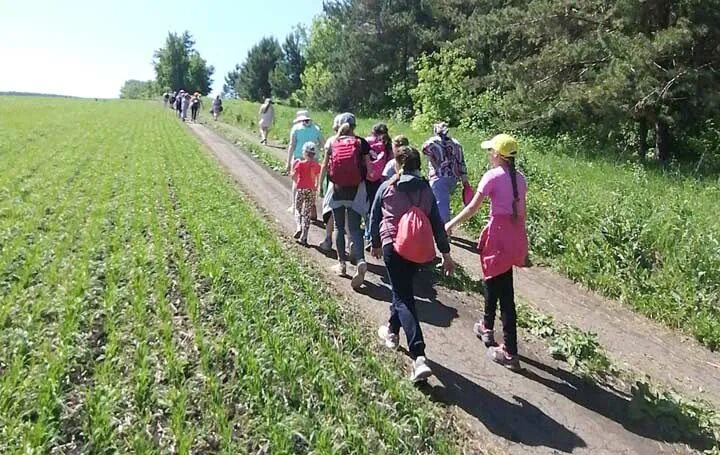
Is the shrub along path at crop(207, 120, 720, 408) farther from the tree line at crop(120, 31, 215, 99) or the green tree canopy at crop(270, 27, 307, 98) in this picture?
the tree line at crop(120, 31, 215, 99)

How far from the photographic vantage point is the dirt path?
3.86 m

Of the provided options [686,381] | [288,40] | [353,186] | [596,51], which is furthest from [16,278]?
[288,40]

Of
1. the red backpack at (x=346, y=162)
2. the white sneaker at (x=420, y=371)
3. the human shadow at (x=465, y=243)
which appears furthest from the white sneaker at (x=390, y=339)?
the human shadow at (x=465, y=243)

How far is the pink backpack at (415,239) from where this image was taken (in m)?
4.42

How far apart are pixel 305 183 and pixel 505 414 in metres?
4.90

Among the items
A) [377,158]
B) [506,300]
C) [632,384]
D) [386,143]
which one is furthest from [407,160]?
[386,143]

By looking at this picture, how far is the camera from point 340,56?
39.0 metres

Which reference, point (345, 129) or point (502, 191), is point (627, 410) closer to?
point (502, 191)

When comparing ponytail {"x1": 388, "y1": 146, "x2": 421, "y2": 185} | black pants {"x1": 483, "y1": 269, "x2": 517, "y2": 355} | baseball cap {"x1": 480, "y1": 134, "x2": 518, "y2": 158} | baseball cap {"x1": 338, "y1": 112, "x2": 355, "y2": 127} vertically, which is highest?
baseball cap {"x1": 338, "y1": 112, "x2": 355, "y2": 127}

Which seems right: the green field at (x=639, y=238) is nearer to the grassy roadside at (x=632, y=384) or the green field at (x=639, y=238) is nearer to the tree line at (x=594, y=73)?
the grassy roadside at (x=632, y=384)

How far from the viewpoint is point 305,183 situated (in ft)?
26.8

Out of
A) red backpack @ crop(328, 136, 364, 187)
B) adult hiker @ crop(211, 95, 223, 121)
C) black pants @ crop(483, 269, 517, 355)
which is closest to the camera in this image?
black pants @ crop(483, 269, 517, 355)

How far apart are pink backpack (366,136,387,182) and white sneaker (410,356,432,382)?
2.90 metres

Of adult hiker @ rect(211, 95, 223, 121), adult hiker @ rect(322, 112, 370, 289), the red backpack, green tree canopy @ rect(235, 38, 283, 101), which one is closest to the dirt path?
adult hiker @ rect(322, 112, 370, 289)
